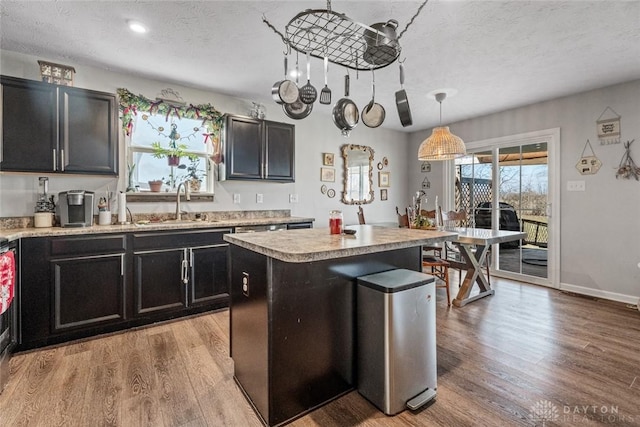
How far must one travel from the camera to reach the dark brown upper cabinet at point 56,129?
246 centimetres

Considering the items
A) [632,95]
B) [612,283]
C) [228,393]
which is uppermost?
[632,95]

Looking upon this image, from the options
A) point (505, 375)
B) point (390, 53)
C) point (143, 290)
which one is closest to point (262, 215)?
point (143, 290)

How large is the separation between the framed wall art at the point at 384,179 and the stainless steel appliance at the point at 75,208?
4246 millimetres

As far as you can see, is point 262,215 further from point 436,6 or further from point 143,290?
point 436,6

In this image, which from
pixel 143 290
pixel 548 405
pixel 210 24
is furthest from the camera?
pixel 143 290

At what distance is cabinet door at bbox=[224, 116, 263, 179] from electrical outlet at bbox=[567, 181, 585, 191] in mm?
3908

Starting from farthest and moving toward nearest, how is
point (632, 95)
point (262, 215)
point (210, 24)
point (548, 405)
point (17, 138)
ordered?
point (262, 215), point (632, 95), point (17, 138), point (210, 24), point (548, 405)

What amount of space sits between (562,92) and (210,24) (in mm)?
4064

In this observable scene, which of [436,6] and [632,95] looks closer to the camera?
[436,6]

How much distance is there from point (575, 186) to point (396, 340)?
3695 millimetres

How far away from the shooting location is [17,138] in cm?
248

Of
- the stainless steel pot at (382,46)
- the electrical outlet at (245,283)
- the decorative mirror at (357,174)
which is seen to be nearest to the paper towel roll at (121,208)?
the electrical outlet at (245,283)

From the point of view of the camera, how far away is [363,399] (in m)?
1.79

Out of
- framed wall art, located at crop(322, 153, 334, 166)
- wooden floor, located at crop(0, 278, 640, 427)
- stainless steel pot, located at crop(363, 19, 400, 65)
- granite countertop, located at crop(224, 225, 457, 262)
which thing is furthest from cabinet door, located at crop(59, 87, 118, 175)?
framed wall art, located at crop(322, 153, 334, 166)
